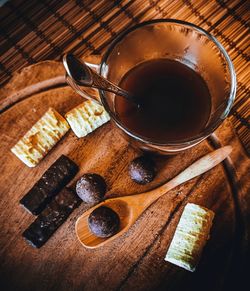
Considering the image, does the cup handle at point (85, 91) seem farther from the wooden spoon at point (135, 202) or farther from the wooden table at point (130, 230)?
the wooden spoon at point (135, 202)

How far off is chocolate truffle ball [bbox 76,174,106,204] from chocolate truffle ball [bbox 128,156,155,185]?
13 centimetres

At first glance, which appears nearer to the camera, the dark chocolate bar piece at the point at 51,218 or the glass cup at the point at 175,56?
the glass cup at the point at 175,56

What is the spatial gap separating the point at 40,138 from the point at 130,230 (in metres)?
0.53

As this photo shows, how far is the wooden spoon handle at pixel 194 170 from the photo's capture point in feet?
4.20

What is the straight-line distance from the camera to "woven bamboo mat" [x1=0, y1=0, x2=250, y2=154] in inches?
57.7

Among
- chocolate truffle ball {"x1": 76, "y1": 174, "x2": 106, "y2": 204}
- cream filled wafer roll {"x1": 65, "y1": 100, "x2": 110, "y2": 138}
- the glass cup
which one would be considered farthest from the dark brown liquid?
chocolate truffle ball {"x1": 76, "y1": 174, "x2": 106, "y2": 204}

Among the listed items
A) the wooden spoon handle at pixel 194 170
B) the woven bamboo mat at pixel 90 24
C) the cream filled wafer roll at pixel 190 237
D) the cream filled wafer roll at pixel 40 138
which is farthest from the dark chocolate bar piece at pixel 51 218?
the woven bamboo mat at pixel 90 24

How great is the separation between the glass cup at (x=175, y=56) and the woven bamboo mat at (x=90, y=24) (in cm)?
29

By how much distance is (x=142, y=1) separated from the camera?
1.50 meters

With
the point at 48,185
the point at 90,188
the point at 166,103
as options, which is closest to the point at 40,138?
the point at 48,185

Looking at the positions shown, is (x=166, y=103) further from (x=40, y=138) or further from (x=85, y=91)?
(x=40, y=138)

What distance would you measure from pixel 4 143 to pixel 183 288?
94 cm

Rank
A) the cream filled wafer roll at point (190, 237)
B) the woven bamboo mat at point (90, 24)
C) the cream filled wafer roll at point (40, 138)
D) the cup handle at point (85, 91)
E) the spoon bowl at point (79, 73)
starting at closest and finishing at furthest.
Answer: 1. the spoon bowl at point (79, 73)
2. the cup handle at point (85, 91)
3. the cream filled wafer roll at point (190, 237)
4. the cream filled wafer roll at point (40, 138)
5. the woven bamboo mat at point (90, 24)

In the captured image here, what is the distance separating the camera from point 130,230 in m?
1.30
